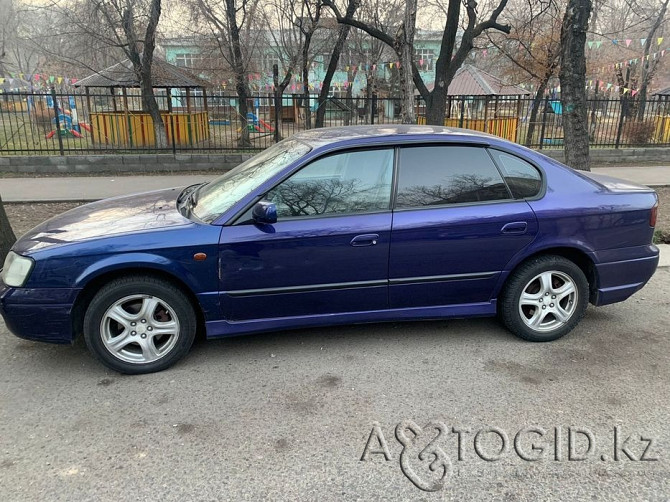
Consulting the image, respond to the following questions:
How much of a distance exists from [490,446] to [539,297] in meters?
1.52

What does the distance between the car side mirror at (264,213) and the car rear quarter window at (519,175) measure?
1.73 metres

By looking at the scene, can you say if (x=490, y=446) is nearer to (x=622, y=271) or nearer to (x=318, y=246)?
(x=318, y=246)

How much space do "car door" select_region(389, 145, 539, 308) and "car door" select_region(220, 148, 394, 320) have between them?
0.42 ft

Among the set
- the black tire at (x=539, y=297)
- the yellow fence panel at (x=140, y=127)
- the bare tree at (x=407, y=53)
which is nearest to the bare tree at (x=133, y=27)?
the yellow fence panel at (x=140, y=127)

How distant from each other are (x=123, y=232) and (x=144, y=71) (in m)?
12.6

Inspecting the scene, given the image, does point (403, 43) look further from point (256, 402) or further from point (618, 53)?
point (618, 53)

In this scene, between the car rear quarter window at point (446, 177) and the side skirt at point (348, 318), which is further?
the car rear quarter window at point (446, 177)

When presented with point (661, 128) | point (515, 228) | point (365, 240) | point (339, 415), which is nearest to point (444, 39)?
point (661, 128)

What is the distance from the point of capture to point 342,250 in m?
3.48

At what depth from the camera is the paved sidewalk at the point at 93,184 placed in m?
9.12

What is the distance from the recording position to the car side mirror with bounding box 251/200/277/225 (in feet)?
10.8

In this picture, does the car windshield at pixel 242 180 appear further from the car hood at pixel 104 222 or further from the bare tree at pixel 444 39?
the bare tree at pixel 444 39

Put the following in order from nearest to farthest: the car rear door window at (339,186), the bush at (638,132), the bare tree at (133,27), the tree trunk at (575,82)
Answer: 1. the car rear door window at (339,186)
2. the tree trunk at (575,82)
3. the bare tree at (133,27)
4. the bush at (638,132)

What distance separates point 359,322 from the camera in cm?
372
